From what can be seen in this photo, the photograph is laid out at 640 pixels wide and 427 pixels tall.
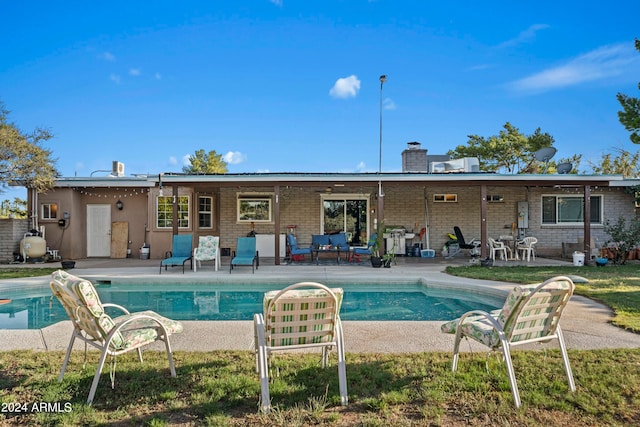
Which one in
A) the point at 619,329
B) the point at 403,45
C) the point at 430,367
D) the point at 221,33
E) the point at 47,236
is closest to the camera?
the point at 430,367

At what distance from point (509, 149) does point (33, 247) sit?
27832 mm

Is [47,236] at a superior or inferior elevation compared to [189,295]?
superior

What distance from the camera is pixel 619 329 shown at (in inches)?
172

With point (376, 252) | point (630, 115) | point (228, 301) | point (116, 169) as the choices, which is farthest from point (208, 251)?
point (630, 115)

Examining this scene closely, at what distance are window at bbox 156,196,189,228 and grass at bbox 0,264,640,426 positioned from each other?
1002 cm

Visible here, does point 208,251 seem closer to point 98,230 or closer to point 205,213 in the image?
point 205,213

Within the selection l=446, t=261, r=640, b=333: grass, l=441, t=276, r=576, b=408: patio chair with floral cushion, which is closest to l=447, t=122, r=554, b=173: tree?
l=446, t=261, r=640, b=333: grass

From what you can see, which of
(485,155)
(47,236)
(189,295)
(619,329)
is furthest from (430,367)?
(485,155)

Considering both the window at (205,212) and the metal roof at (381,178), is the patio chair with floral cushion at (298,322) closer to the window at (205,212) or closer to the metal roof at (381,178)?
the metal roof at (381,178)

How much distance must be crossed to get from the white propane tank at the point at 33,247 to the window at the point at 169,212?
361 centimetres

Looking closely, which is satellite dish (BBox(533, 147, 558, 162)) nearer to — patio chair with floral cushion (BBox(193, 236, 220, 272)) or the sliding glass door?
the sliding glass door

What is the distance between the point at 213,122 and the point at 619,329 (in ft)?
68.9

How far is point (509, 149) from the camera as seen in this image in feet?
86.5

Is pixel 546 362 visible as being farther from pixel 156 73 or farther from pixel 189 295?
pixel 156 73
